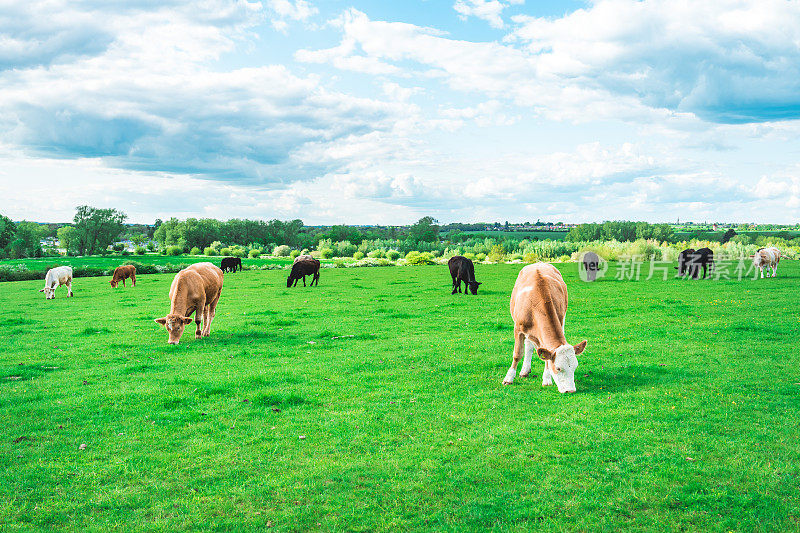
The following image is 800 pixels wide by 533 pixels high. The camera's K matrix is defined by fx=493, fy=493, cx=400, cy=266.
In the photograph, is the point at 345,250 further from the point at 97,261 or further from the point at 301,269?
the point at 301,269

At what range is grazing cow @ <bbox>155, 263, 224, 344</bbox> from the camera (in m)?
14.7

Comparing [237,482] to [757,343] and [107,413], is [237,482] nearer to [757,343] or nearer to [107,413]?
[107,413]

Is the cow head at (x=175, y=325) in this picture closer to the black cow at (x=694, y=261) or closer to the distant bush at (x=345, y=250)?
the black cow at (x=694, y=261)

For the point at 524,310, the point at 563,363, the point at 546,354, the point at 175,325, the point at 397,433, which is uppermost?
the point at 524,310

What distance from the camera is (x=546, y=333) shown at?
927 cm

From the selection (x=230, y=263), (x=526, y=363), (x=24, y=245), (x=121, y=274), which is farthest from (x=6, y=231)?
(x=526, y=363)

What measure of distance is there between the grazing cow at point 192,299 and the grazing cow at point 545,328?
992cm

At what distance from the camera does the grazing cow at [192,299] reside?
14734mm

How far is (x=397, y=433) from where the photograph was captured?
7.37 m

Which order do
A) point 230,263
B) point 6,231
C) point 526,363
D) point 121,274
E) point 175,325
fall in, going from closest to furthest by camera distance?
point 526,363, point 175,325, point 121,274, point 230,263, point 6,231

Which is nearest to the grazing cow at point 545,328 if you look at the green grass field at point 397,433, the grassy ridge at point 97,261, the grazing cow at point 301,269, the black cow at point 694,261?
the green grass field at point 397,433

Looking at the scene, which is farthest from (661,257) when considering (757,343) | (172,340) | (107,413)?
(107,413)

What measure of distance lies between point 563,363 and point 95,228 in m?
96.2

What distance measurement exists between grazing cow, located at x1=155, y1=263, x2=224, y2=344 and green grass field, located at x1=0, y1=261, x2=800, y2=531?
2.26ft
